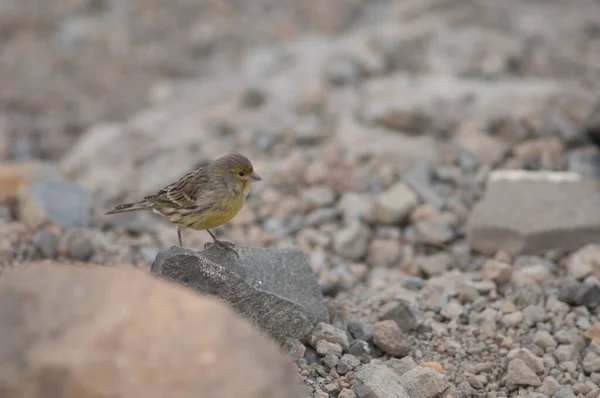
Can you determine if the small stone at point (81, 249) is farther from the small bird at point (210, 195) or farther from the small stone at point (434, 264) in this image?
the small stone at point (434, 264)

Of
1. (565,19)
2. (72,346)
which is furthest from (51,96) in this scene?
(72,346)

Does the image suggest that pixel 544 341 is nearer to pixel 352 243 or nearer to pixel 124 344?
pixel 352 243

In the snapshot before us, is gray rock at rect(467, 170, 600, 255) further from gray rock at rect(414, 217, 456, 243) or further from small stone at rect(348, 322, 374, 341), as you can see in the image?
small stone at rect(348, 322, 374, 341)

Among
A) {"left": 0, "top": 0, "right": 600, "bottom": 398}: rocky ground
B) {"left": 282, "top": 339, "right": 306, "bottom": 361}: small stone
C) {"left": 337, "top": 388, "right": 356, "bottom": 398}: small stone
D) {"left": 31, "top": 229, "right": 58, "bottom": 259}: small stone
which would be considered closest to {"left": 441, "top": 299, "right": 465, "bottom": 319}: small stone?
{"left": 0, "top": 0, "right": 600, "bottom": 398}: rocky ground

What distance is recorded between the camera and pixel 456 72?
36.7 feet

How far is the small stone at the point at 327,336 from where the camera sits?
17.4ft

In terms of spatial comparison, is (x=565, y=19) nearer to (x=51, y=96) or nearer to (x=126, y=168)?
(x=126, y=168)

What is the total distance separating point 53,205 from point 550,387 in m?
4.92

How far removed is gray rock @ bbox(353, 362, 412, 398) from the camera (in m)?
4.64

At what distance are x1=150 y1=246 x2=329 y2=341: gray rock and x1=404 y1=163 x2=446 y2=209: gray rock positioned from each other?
9.17 ft

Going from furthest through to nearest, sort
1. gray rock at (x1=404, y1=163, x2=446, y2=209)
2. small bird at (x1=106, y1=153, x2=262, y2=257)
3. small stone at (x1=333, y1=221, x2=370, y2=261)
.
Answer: gray rock at (x1=404, y1=163, x2=446, y2=209)
small stone at (x1=333, y1=221, x2=370, y2=261)
small bird at (x1=106, y1=153, x2=262, y2=257)

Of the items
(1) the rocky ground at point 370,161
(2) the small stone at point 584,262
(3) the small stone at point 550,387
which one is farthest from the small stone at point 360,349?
(2) the small stone at point 584,262

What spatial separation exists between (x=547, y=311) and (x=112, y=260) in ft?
12.7

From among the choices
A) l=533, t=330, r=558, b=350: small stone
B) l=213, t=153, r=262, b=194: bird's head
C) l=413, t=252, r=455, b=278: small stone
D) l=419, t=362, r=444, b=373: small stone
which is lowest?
l=413, t=252, r=455, b=278: small stone
